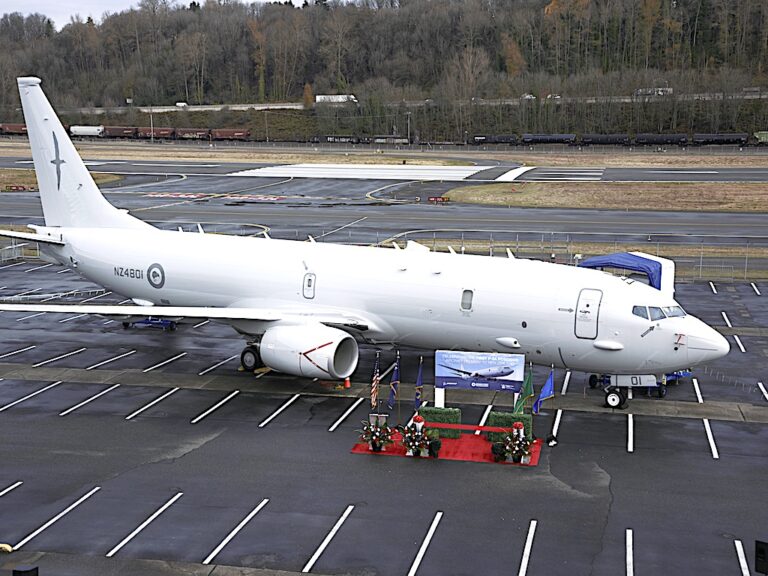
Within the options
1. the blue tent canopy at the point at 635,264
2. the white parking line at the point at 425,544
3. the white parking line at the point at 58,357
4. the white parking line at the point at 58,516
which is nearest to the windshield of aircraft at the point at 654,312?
the blue tent canopy at the point at 635,264

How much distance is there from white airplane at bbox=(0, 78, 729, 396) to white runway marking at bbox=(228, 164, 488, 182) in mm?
77014

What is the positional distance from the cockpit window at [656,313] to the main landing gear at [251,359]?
574 inches

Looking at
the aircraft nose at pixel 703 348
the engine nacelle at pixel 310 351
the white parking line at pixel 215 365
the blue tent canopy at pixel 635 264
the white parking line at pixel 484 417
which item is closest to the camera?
the white parking line at pixel 484 417

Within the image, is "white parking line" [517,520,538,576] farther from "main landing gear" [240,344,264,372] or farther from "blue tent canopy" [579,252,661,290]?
"blue tent canopy" [579,252,661,290]

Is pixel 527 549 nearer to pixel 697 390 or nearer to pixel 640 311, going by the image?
pixel 640 311

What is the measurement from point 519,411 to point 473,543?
7.96 metres

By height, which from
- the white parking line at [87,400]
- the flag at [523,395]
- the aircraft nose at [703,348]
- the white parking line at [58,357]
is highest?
the aircraft nose at [703,348]

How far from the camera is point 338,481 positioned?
24609mm

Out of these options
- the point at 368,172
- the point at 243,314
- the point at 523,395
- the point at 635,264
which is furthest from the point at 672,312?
the point at 368,172

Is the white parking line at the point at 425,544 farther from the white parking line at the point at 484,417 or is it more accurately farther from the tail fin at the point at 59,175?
the tail fin at the point at 59,175

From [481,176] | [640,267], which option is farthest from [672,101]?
[640,267]

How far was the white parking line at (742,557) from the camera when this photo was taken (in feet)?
64.0

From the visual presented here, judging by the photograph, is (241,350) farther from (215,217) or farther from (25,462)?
(215,217)

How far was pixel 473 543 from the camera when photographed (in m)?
20.9
